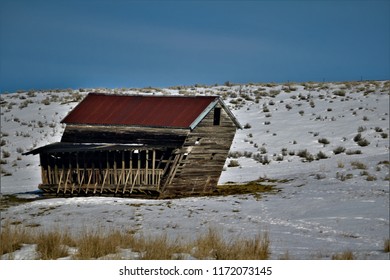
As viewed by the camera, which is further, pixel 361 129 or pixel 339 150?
pixel 361 129

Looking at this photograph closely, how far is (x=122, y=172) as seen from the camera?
22656mm

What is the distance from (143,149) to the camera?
2216 centimetres

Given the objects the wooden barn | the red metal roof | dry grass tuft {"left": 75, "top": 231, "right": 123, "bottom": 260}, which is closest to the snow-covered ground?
dry grass tuft {"left": 75, "top": 231, "right": 123, "bottom": 260}

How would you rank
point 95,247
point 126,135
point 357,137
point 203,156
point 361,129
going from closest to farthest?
1. point 95,247
2. point 203,156
3. point 126,135
4. point 357,137
5. point 361,129

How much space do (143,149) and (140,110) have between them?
3.58m

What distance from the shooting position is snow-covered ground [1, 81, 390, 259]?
1512cm

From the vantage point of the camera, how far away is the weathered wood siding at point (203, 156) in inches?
907

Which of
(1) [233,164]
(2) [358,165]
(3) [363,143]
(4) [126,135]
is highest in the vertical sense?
(4) [126,135]

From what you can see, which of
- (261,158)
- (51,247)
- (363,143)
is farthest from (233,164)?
(51,247)

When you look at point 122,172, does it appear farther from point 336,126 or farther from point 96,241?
point 336,126

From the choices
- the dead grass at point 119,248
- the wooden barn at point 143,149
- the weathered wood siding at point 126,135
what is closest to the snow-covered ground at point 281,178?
the dead grass at point 119,248

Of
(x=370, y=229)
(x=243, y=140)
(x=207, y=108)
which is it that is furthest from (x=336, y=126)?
(x=370, y=229)

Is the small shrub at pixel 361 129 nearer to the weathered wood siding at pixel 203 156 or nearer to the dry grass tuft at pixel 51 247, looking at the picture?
the weathered wood siding at pixel 203 156

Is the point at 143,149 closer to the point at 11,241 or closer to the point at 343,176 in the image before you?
the point at 343,176
